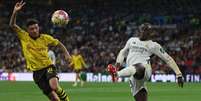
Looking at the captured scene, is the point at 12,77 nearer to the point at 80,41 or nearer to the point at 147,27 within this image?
the point at 80,41

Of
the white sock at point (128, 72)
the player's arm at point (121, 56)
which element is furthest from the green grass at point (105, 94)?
the white sock at point (128, 72)

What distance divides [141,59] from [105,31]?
39930mm

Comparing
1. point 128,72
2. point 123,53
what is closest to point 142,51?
point 123,53

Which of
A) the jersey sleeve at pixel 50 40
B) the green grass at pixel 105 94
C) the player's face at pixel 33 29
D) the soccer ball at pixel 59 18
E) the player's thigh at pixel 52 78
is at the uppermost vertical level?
the soccer ball at pixel 59 18

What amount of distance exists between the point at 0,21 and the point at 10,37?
10.4 feet

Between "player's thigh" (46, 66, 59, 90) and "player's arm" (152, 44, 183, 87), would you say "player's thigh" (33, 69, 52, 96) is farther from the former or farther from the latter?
"player's arm" (152, 44, 183, 87)

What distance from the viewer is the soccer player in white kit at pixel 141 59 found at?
1355 centimetres

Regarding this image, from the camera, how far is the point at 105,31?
53688 millimetres

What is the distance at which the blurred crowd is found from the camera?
160 feet

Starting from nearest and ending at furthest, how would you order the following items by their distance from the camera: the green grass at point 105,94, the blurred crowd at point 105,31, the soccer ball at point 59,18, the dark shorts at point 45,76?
the dark shorts at point 45,76
the soccer ball at point 59,18
the green grass at point 105,94
the blurred crowd at point 105,31

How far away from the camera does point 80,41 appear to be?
52938mm

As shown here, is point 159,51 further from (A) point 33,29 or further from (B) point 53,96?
(A) point 33,29

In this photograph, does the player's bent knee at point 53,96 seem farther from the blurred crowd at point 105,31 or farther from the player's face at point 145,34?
the blurred crowd at point 105,31

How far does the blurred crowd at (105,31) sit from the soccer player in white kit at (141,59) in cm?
3150
